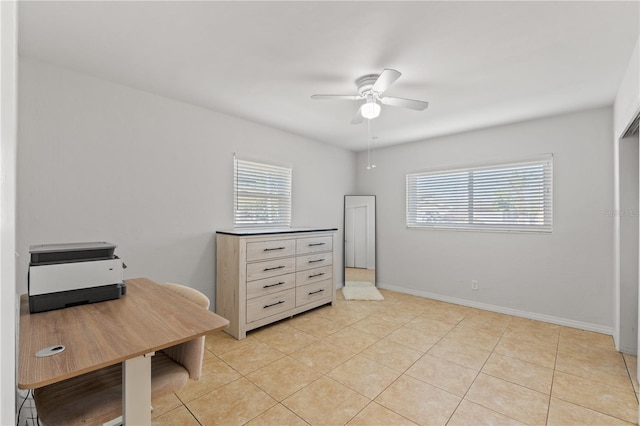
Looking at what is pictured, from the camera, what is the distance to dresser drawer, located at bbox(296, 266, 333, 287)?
3.70 m

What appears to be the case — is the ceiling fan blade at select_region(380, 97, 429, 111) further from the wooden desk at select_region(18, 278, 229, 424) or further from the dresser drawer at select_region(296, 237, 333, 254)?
the wooden desk at select_region(18, 278, 229, 424)

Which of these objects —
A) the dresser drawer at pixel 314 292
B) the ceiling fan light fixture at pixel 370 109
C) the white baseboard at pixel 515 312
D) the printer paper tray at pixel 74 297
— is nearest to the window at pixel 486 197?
the white baseboard at pixel 515 312

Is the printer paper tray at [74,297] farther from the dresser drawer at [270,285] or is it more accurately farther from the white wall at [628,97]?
the white wall at [628,97]

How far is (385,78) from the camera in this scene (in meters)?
2.09

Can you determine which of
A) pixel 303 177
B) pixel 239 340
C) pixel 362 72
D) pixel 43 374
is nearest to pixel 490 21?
pixel 362 72

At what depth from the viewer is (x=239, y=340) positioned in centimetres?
300

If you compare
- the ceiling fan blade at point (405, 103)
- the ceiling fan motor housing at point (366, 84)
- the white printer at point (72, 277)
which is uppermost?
the ceiling fan motor housing at point (366, 84)

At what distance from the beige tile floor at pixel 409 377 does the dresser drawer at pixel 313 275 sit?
1.61 ft

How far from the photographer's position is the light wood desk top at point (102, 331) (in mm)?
958

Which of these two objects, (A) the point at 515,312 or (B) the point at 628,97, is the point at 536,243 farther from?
(B) the point at 628,97

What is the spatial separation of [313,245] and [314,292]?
622 millimetres

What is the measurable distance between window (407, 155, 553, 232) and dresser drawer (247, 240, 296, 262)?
2212 mm

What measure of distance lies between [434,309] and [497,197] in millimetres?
1730

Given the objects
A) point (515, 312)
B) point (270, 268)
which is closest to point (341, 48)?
point (270, 268)
